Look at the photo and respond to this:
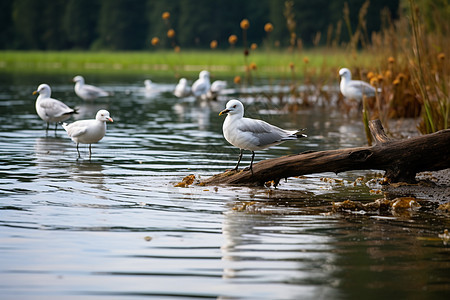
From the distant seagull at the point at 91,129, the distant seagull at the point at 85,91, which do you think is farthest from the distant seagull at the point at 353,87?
the distant seagull at the point at 85,91

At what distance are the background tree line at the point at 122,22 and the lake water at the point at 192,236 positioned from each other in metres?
65.6

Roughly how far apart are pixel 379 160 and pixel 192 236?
2820 millimetres

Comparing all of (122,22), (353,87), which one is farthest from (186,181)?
(122,22)

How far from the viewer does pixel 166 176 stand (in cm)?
839

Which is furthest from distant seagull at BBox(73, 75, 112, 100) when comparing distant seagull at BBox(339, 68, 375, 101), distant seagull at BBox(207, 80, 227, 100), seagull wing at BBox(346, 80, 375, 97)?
seagull wing at BBox(346, 80, 375, 97)

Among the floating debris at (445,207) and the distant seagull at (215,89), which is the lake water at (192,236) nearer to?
the floating debris at (445,207)

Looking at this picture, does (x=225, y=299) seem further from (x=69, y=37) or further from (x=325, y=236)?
(x=69, y=37)

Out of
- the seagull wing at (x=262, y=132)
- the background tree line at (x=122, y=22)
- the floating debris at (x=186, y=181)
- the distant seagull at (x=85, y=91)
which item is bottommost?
the floating debris at (x=186, y=181)

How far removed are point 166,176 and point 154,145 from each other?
312 cm

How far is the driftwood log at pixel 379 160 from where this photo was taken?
7.45 m

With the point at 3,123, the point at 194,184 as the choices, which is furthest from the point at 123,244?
the point at 3,123

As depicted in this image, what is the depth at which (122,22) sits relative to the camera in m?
78.6

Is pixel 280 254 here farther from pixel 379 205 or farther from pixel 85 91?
pixel 85 91

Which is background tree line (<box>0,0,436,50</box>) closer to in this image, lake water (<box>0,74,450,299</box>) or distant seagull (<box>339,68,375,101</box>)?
distant seagull (<box>339,68,375,101</box>)
